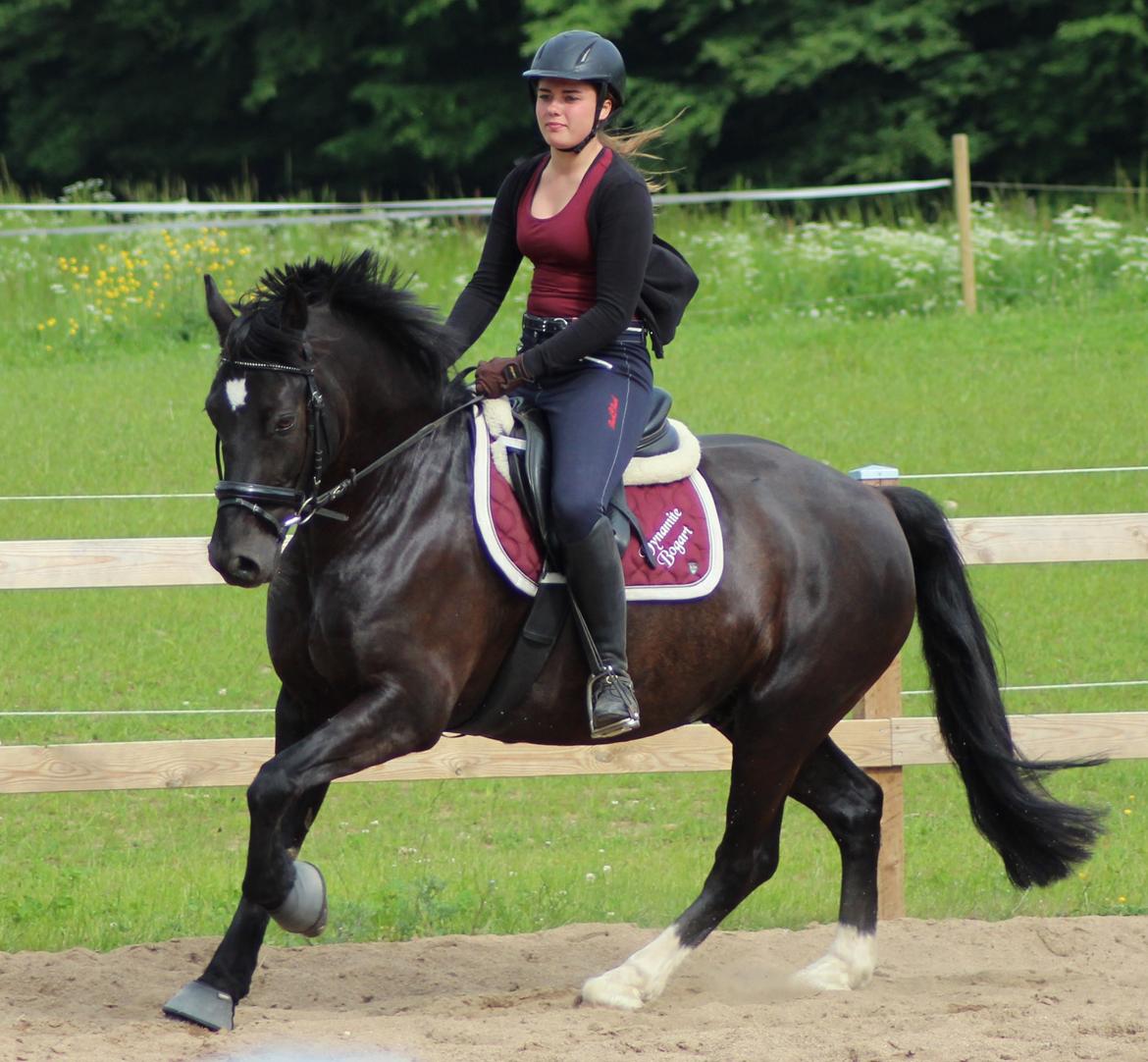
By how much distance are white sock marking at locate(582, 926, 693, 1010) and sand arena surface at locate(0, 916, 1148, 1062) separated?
6 centimetres

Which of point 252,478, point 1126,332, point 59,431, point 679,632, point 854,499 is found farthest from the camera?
point 1126,332

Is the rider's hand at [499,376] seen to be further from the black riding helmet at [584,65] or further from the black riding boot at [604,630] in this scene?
the black riding helmet at [584,65]

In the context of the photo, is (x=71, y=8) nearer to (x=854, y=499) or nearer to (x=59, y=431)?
(x=59, y=431)

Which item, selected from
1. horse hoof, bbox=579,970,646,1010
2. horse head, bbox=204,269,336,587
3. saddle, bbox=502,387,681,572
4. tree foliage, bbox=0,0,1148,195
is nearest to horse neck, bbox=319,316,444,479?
horse head, bbox=204,269,336,587

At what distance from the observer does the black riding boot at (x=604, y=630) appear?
16.3 ft

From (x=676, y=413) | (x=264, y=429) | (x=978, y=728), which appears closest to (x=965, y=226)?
(x=676, y=413)

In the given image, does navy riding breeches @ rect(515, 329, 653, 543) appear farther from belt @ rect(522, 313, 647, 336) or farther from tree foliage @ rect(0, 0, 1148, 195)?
tree foliage @ rect(0, 0, 1148, 195)

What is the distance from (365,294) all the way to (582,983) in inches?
88.4

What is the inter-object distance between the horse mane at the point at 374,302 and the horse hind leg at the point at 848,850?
1.92 m

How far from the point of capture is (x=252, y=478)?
4.57m

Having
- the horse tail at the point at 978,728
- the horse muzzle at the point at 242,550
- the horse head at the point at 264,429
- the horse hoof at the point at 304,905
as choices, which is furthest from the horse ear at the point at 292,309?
the horse tail at the point at 978,728

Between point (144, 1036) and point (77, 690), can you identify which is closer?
point (144, 1036)

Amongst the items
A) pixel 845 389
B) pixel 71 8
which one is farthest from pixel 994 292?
pixel 71 8

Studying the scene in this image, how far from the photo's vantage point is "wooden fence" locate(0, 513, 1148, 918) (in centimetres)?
613
